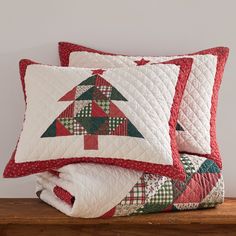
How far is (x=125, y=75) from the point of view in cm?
143

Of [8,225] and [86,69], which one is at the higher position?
[86,69]

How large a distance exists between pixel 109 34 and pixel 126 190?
1.81 ft

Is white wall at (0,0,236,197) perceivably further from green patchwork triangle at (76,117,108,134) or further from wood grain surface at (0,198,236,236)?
green patchwork triangle at (76,117,108,134)

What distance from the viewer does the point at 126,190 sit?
1.37 m

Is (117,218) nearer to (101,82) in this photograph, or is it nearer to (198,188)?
(198,188)

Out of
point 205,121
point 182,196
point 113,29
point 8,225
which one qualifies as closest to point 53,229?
point 8,225

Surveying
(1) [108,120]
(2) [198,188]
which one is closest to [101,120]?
(1) [108,120]

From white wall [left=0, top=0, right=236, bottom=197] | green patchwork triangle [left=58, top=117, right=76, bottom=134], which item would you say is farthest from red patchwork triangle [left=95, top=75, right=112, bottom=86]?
white wall [left=0, top=0, right=236, bottom=197]

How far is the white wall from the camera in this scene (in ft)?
5.49

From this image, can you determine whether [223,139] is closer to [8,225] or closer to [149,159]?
[149,159]

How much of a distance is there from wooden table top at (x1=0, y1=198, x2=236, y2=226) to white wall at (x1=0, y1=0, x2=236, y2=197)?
26cm

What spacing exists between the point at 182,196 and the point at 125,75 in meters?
0.35

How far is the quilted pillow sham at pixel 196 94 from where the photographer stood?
1.54 m

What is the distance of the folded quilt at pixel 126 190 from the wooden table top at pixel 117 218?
2 centimetres
